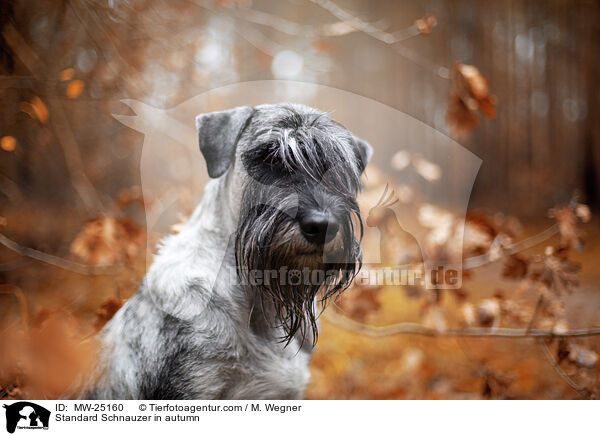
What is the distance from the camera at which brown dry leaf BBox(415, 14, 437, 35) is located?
2207 millimetres

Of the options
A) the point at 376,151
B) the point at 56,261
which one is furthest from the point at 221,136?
the point at 56,261

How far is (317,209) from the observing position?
57.6 inches

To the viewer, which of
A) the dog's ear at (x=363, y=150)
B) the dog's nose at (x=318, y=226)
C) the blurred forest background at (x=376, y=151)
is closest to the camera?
the dog's nose at (x=318, y=226)

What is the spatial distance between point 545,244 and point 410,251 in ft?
2.66

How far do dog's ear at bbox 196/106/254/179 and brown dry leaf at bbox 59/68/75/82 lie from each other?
3.28 feet

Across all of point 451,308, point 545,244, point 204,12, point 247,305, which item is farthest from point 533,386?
point 204,12

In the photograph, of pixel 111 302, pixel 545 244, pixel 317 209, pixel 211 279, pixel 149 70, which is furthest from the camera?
pixel 545 244

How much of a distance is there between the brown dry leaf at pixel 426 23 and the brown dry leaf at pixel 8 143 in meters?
2.27

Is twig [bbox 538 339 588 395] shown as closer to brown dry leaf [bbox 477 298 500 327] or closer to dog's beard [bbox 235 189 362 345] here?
brown dry leaf [bbox 477 298 500 327]

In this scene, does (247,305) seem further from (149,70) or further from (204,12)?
(204,12)

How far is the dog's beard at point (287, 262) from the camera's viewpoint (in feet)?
4.91

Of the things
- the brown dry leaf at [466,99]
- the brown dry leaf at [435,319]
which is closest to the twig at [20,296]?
the brown dry leaf at [435,319]

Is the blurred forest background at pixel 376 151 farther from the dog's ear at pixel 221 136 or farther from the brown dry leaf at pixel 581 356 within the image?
the dog's ear at pixel 221 136
